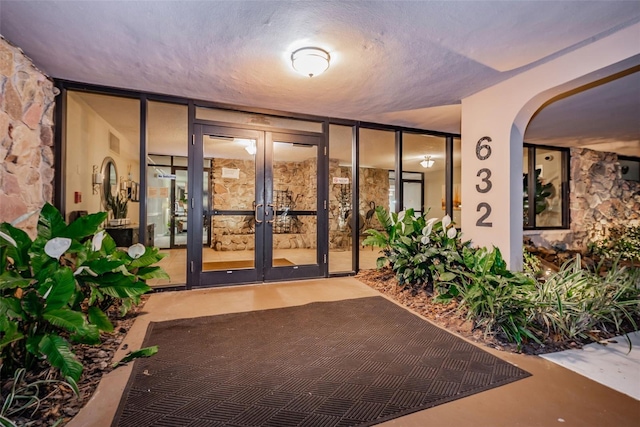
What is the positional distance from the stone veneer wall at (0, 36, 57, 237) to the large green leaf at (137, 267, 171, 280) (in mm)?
1074

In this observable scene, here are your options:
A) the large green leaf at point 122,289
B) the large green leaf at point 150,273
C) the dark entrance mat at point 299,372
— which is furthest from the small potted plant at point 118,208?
the large green leaf at point 122,289

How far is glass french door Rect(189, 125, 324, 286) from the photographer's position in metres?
3.62

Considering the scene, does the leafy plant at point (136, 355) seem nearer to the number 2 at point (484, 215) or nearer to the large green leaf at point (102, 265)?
the large green leaf at point (102, 265)

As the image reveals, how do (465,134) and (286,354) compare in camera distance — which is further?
(465,134)

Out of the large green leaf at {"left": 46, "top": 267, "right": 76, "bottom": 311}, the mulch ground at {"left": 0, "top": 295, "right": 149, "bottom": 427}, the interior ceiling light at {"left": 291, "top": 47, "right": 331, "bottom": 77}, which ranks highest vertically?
the interior ceiling light at {"left": 291, "top": 47, "right": 331, "bottom": 77}

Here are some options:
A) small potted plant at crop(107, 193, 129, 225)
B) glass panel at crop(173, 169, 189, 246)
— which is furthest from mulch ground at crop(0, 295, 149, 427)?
small potted plant at crop(107, 193, 129, 225)

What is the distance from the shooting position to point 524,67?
2.71 metres

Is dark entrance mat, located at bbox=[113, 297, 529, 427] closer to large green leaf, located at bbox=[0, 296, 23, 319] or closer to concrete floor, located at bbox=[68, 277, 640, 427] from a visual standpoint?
concrete floor, located at bbox=[68, 277, 640, 427]

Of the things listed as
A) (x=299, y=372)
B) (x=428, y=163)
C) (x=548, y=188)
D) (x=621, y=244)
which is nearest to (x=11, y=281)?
(x=299, y=372)

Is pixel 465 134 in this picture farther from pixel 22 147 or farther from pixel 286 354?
pixel 22 147

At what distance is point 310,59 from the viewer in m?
2.38

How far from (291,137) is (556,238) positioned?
5781mm

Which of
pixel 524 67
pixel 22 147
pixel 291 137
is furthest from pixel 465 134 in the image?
pixel 22 147

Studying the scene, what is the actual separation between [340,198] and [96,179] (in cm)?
357
